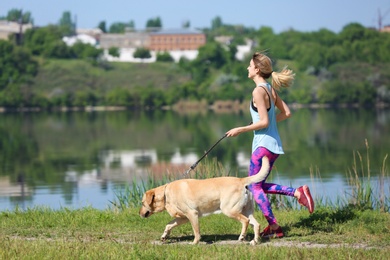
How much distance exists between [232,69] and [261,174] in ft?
439

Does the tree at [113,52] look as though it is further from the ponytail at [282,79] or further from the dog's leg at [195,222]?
the dog's leg at [195,222]

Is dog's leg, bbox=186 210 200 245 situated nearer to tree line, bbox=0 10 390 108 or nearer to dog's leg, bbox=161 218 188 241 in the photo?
dog's leg, bbox=161 218 188 241

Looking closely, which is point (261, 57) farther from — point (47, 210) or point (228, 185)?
point (47, 210)

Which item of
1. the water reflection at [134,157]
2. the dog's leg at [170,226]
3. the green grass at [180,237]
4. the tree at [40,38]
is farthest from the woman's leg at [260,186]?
the tree at [40,38]

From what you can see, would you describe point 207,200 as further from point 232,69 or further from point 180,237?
point 232,69

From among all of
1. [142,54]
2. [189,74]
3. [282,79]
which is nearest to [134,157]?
[282,79]

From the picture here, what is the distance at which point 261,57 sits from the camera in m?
9.43

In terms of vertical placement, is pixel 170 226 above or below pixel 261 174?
below

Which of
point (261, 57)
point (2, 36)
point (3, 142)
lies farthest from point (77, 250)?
point (2, 36)

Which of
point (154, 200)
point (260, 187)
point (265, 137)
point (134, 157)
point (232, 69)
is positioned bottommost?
point (232, 69)

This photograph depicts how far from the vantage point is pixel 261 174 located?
910cm

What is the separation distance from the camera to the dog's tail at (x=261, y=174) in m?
9.01

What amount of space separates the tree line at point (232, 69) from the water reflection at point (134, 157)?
48206 mm

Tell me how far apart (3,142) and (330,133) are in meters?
19.0
